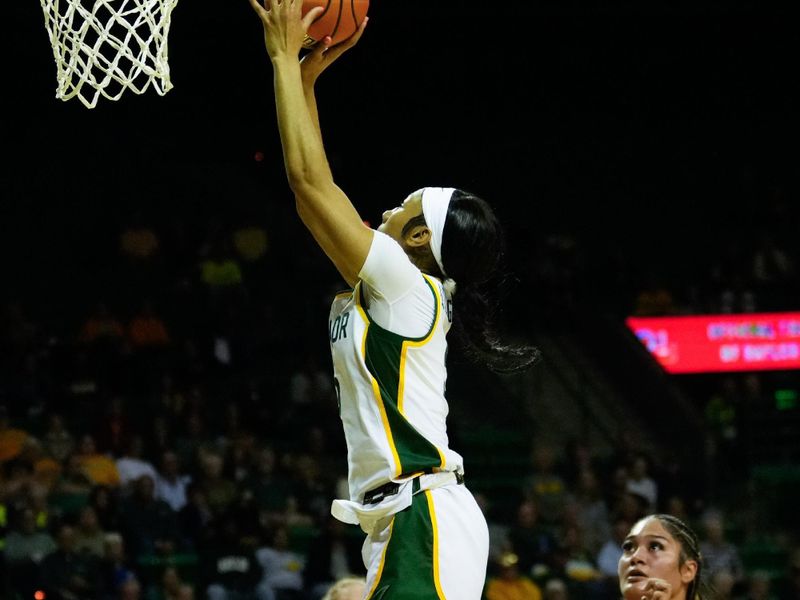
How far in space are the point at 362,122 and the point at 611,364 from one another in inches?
162

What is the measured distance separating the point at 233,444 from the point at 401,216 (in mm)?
6732

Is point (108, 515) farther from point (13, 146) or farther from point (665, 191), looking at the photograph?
point (665, 191)

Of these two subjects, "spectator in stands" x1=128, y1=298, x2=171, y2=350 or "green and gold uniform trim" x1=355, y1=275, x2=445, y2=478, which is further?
"spectator in stands" x1=128, y1=298, x2=171, y2=350

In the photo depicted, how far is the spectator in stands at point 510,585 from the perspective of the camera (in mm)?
8344

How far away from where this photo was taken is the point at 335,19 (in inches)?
124

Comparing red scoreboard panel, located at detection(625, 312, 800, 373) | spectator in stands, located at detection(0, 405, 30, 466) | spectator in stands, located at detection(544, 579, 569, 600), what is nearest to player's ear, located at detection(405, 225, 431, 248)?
spectator in stands, located at detection(544, 579, 569, 600)

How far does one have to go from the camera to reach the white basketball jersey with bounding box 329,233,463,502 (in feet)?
9.77

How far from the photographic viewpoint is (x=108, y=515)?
8414mm

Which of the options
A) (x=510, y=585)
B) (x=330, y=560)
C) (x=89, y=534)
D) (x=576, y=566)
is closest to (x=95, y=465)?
(x=89, y=534)

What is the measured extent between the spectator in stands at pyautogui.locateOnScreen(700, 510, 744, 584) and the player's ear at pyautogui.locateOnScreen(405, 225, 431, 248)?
6.54 meters

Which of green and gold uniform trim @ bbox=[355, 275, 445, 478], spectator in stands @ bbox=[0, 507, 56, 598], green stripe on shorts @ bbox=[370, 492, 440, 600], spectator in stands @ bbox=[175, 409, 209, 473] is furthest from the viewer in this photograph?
spectator in stands @ bbox=[175, 409, 209, 473]

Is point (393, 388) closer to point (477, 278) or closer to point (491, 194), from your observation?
point (477, 278)

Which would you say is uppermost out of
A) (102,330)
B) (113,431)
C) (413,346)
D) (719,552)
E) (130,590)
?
(102,330)

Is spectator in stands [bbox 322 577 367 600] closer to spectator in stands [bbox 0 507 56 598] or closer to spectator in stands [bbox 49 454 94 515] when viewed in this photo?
spectator in stands [bbox 0 507 56 598]
